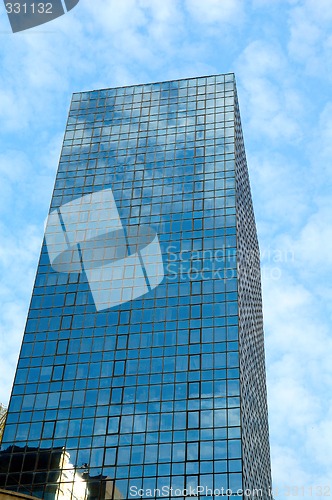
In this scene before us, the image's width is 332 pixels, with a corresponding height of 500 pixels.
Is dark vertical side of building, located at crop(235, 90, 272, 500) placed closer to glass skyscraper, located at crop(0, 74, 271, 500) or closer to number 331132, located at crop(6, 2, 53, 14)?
glass skyscraper, located at crop(0, 74, 271, 500)

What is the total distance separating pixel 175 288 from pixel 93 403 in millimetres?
15744

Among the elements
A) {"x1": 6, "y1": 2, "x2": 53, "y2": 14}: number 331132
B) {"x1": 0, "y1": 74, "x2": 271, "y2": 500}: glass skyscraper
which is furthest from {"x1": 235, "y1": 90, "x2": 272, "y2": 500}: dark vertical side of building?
{"x1": 6, "y1": 2, "x2": 53, "y2": 14}: number 331132

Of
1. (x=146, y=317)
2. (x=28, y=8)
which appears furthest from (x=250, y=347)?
(x=28, y=8)

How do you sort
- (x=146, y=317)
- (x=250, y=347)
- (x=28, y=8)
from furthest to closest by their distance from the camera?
(x=250, y=347) < (x=146, y=317) < (x=28, y=8)

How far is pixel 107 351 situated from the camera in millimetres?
79938

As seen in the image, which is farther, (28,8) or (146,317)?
(146,317)

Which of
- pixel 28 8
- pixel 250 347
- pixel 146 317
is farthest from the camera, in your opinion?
pixel 250 347

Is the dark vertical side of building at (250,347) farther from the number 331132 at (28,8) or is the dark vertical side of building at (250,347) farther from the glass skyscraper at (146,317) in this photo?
the number 331132 at (28,8)

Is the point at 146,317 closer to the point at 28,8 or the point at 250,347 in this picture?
the point at 250,347

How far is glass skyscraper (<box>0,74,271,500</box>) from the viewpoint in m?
71.5

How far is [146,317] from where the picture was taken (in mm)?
81625

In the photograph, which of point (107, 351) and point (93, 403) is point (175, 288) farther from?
point (93, 403)

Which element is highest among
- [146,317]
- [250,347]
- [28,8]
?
[28,8]

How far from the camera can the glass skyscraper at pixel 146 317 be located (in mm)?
71500
